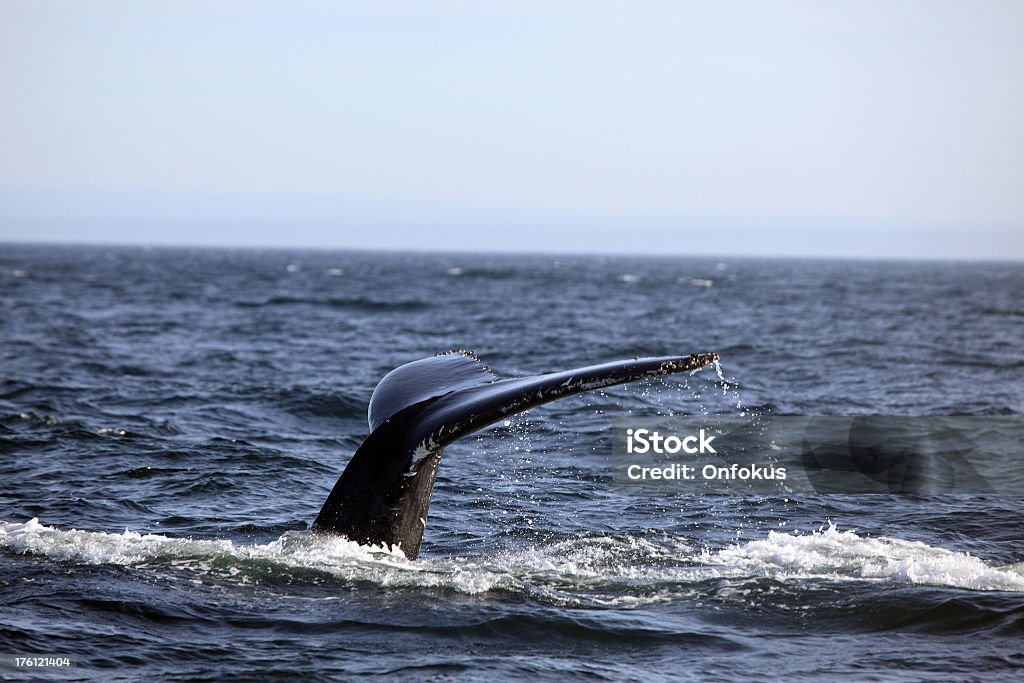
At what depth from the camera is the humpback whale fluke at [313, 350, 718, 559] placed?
6297 mm

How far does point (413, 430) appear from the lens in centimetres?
666

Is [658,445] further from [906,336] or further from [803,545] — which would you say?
[906,336]

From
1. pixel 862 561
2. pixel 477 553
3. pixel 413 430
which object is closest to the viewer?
pixel 413 430

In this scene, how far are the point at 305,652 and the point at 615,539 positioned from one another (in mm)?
3327

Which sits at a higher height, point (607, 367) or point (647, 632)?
point (607, 367)

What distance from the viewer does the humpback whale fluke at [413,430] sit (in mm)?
6297

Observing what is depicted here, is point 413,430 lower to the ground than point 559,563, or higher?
higher

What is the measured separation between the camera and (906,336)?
98.4ft

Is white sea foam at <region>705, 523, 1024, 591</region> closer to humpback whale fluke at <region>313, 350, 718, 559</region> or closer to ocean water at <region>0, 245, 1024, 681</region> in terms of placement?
ocean water at <region>0, 245, 1024, 681</region>

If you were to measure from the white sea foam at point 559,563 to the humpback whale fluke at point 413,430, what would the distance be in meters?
0.23

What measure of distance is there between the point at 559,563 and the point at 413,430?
1.89 meters

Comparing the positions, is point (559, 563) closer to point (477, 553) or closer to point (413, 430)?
point (477, 553)

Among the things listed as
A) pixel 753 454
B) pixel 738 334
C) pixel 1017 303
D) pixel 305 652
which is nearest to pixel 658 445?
pixel 753 454

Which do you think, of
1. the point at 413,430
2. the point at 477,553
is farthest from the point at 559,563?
the point at 413,430
